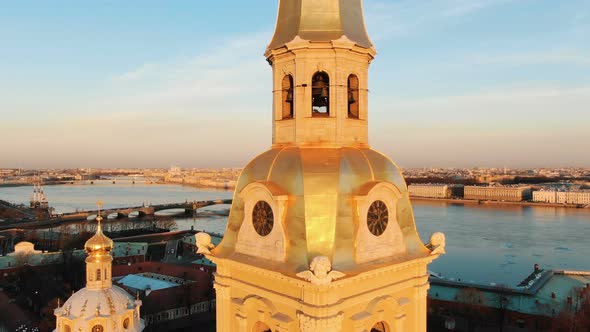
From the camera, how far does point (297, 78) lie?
25.1 ft

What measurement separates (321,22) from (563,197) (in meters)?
145

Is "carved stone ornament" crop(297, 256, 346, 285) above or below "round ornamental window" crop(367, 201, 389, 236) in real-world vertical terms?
below

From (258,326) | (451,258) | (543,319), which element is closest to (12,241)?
(451,258)

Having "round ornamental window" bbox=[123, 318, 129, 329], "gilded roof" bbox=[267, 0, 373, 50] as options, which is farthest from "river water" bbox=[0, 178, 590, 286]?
"gilded roof" bbox=[267, 0, 373, 50]

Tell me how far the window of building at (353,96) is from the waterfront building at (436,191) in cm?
14624

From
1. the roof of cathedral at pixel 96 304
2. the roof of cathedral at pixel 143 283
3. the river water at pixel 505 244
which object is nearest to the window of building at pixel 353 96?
the roof of cathedral at pixel 96 304

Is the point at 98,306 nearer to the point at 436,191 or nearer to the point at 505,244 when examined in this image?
the point at 505,244

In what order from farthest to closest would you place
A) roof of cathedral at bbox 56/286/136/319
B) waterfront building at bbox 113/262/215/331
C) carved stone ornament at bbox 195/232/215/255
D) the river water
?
the river water < waterfront building at bbox 113/262/215/331 < roof of cathedral at bbox 56/286/136/319 < carved stone ornament at bbox 195/232/215/255

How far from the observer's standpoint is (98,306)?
20.6 meters

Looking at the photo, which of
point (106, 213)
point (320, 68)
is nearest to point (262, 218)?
point (320, 68)

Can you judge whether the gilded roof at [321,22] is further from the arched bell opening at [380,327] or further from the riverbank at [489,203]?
the riverbank at [489,203]

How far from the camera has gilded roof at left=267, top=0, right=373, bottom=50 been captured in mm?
7602

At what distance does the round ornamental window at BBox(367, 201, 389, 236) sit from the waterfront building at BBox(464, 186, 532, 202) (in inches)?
5674

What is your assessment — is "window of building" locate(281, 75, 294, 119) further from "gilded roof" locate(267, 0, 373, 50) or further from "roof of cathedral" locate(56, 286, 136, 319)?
"roof of cathedral" locate(56, 286, 136, 319)
